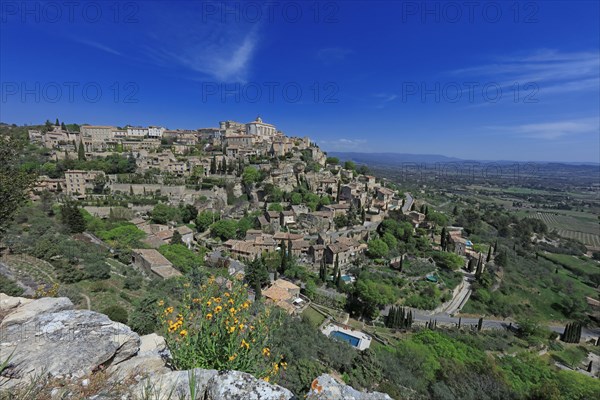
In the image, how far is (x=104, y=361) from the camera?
11.4 ft

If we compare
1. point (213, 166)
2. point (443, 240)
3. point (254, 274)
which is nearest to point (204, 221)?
point (254, 274)

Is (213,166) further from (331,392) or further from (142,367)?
(331,392)

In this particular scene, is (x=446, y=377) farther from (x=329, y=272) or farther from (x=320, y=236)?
(x=320, y=236)

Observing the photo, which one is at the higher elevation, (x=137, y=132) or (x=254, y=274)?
(x=137, y=132)

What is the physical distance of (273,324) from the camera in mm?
3918

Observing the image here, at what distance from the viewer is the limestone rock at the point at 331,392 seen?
262 centimetres

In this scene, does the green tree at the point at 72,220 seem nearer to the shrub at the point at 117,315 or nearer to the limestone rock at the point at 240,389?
the shrub at the point at 117,315

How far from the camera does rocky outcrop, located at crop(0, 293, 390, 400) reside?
264 cm

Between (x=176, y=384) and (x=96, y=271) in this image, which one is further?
(x=96, y=271)

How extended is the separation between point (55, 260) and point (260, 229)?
2185 cm

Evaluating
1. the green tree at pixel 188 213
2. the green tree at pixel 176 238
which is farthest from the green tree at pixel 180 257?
the green tree at pixel 188 213

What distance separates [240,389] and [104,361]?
2230 mm

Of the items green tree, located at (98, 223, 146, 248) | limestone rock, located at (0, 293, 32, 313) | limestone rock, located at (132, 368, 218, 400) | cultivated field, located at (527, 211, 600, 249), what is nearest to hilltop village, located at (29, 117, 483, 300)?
green tree, located at (98, 223, 146, 248)

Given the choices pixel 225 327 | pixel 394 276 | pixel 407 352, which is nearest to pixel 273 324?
pixel 225 327
